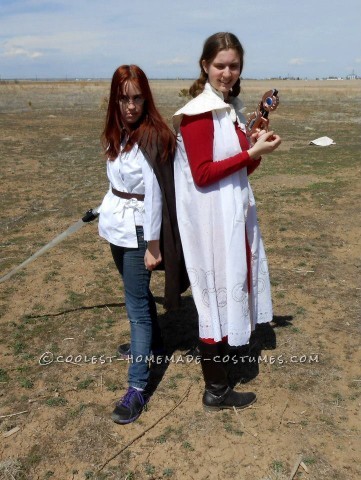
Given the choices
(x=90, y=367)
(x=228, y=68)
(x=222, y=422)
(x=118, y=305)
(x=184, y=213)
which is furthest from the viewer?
(x=118, y=305)

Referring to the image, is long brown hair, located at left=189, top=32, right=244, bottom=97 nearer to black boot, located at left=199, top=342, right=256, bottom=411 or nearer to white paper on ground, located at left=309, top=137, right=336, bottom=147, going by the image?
black boot, located at left=199, top=342, right=256, bottom=411

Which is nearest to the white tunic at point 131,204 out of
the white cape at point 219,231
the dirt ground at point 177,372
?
the white cape at point 219,231

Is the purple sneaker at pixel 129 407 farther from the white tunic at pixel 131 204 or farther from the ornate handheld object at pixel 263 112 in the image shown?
the ornate handheld object at pixel 263 112

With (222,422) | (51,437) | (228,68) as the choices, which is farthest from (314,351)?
(228,68)

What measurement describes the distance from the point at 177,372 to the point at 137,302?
738 millimetres

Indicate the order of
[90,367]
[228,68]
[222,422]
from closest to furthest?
[228,68], [222,422], [90,367]

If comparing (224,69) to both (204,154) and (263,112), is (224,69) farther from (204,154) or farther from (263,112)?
(204,154)

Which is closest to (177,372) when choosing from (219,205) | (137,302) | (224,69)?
(137,302)

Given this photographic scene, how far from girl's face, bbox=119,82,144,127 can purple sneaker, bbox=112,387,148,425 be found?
60.8 inches

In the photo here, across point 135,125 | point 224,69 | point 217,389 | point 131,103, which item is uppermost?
point 224,69

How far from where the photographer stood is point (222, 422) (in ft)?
8.93

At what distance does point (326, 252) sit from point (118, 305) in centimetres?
241

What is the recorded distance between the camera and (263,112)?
240 cm

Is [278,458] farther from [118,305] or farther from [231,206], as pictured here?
[118,305]
